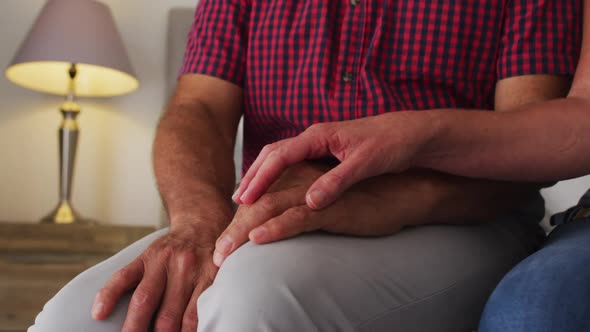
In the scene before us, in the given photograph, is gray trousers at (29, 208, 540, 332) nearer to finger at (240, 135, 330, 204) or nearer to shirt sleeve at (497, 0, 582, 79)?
finger at (240, 135, 330, 204)

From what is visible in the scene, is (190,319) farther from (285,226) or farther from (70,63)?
(70,63)

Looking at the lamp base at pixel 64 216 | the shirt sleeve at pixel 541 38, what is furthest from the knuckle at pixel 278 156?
the lamp base at pixel 64 216

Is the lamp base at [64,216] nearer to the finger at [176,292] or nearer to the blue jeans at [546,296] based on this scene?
the finger at [176,292]

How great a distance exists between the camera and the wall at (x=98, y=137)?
2539 mm

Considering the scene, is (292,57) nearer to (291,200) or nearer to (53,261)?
(291,200)

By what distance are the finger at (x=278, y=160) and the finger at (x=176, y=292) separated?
0.10 m

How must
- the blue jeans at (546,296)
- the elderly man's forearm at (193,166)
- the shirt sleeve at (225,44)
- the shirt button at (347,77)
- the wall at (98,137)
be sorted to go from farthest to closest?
the wall at (98,137) → the shirt sleeve at (225,44) → the shirt button at (347,77) → the elderly man's forearm at (193,166) → the blue jeans at (546,296)

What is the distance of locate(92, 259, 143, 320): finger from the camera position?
25.8 inches

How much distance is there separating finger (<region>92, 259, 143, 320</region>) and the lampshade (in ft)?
5.10

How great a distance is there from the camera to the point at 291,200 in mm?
673

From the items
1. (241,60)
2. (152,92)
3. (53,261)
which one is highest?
(241,60)

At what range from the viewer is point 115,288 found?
0.67 m

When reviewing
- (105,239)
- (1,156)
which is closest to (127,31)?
(1,156)

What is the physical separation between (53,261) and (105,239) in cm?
20
